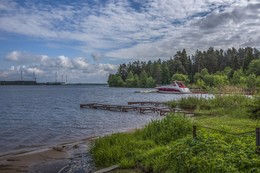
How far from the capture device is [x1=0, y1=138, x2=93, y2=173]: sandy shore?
9117mm

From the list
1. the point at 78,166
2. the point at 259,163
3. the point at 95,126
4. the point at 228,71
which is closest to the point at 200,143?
the point at 259,163

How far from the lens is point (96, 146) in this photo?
10.2 m

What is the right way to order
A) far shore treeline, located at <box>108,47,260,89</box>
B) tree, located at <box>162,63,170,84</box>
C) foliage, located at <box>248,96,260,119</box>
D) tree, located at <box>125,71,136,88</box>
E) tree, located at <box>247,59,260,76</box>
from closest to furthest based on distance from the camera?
foliage, located at <box>248,96,260,119</box> < tree, located at <box>247,59,260,76</box> < far shore treeline, located at <box>108,47,260,89</box> < tree, located at <box>162,63,170,84</box> < tree, located at <box>125,71,136,88</box>

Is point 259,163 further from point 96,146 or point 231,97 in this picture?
point 231,97

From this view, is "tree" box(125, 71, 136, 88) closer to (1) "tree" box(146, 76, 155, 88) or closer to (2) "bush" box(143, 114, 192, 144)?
(1) "tree" box(146, 76, 155, 88)

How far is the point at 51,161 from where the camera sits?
10.1 metres

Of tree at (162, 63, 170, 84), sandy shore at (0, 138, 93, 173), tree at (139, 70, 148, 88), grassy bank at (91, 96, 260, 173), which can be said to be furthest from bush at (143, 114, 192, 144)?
tree at (139, 70, 148, 88)

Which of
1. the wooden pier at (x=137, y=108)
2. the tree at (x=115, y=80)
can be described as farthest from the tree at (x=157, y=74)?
the wooden pier at (x=137, y=108)

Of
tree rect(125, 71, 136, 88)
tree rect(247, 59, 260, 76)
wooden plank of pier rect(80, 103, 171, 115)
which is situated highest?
tree rect(247, 59, 260, 76)

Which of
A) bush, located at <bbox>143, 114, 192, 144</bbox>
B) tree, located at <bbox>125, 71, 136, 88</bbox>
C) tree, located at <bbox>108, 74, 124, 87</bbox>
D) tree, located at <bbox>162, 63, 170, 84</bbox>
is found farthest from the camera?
tree, located at <bbox>108, 74, 124, 87</bbox>

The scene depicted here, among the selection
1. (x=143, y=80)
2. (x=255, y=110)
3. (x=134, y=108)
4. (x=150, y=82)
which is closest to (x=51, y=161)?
(x=255, y=110)

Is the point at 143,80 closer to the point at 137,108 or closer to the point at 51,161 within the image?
the point at 137,108

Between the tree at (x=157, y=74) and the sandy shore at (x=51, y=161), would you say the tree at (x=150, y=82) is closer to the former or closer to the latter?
the tree at (x=157, y=74)

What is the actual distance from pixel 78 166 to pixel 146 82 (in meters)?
122
